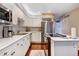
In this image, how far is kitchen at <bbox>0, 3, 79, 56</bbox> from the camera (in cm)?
267

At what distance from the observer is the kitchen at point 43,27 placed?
8.75ft

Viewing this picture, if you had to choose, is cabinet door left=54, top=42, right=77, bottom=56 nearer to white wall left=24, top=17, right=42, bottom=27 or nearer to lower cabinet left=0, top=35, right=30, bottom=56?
lower cabinet left=0, top=35, right=30, bottom=56

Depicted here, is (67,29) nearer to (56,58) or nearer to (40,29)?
(40,29)

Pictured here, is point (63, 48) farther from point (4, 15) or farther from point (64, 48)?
point (4, 15)

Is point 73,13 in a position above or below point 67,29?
above

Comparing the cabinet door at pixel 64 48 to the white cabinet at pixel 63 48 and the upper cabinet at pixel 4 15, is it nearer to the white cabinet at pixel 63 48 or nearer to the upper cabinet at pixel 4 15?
the white cabinet at pixel 63 48

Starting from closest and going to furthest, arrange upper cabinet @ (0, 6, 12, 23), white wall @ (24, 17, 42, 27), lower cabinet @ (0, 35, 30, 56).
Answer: lower cabinet @ (0, 35, 30, 56), upper cabinet @ (0, 6, 12, 23), white wall @ (24, 17, 42, 27)

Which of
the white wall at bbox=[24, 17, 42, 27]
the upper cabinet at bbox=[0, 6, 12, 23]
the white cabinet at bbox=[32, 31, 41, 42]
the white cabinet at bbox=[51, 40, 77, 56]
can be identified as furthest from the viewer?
the white cabinet at bbox=[32, 31, 41, 42]

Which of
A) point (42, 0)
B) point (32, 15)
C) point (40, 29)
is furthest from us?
point (40, 29)

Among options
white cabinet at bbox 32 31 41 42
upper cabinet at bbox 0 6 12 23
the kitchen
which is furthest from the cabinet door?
white cabinet at bbox 32 31 41 42

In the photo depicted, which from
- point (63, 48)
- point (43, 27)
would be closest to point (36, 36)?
point (43, 27)

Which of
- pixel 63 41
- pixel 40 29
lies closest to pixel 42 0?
pixel 63 41

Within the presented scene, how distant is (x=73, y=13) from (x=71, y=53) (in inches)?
50.0

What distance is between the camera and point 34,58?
0.81m
